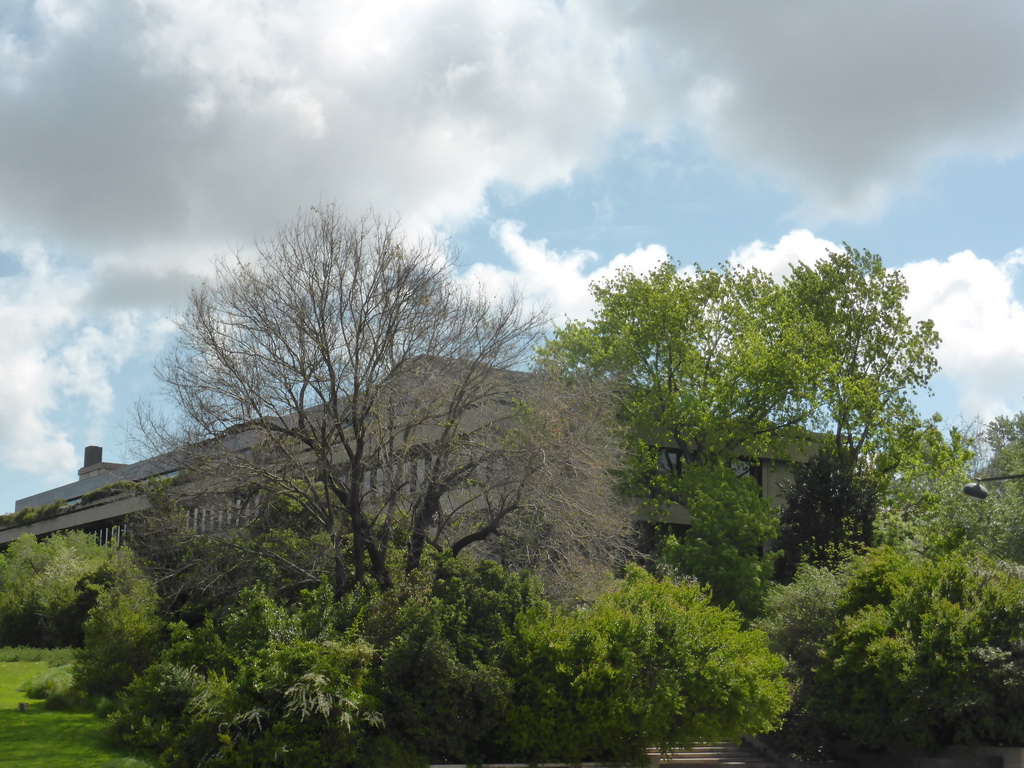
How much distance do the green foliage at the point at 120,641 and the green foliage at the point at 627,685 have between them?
905cm

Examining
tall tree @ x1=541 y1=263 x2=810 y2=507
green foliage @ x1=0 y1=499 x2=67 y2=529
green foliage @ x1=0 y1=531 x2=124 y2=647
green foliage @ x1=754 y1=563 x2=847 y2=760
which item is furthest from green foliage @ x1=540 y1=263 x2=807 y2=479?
green foliage @ x1=0 y1=499 x2=67 y2=529

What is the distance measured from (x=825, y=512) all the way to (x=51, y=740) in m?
28.6

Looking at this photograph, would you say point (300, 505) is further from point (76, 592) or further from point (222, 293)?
point (76, 592)

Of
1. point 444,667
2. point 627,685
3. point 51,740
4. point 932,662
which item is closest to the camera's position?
point 444,667

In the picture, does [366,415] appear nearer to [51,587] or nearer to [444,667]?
[444,667]

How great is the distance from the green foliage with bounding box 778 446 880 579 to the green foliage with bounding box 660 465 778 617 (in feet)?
6.54

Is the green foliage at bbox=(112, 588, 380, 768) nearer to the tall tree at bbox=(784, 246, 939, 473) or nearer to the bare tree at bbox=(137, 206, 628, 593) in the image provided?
the bare tree at bbox=(137, 206, 628, 593)

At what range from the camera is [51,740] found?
1969cm

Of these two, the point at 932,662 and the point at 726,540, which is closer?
the point at 932,662

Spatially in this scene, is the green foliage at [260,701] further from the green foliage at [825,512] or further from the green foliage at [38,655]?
the green foliage at [825,512]

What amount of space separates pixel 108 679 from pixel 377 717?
8872 mm

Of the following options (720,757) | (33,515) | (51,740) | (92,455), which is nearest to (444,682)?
(51,740)

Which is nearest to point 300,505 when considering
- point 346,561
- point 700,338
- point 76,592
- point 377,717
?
point 346,561

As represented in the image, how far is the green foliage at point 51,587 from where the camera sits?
3184 cm
